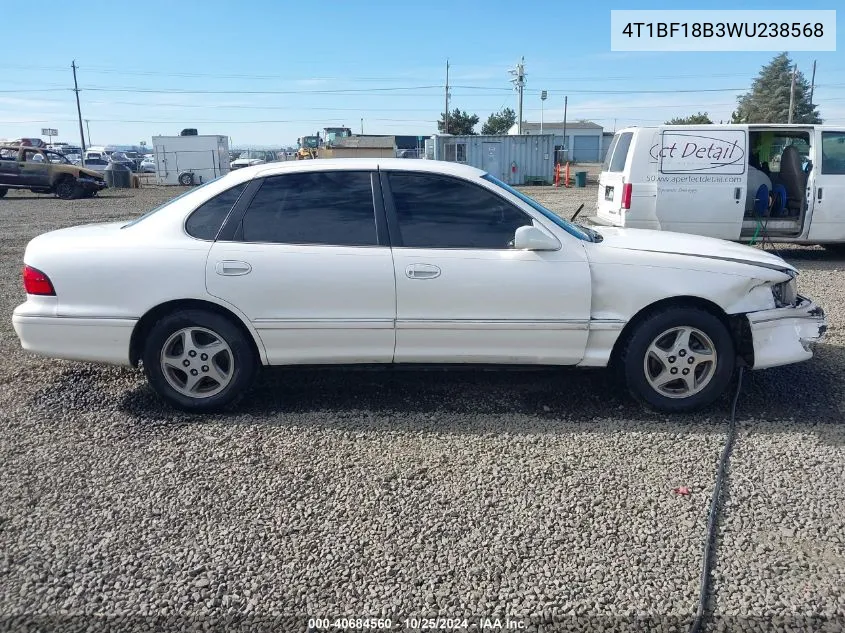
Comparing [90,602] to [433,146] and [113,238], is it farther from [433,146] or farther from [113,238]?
[433,146]

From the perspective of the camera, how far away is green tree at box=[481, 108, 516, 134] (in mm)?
83812

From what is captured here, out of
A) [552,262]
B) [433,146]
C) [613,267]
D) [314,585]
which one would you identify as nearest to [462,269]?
[552,262]

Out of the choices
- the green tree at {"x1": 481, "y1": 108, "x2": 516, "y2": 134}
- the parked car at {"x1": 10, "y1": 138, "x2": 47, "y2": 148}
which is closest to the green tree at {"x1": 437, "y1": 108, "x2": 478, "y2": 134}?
the green tree at {"x1": 481, "y1": 108, "x2": 516, "y2": 134}

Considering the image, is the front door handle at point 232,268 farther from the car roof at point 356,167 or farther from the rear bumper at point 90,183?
the rear bumper at point 90,183

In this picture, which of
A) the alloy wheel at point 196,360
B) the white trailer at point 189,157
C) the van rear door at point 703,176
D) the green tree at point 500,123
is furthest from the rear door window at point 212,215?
the green tree at point 500,123

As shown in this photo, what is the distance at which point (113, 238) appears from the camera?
4266 millimetres

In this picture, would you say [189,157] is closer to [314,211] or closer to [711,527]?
[314,211]

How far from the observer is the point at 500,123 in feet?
278

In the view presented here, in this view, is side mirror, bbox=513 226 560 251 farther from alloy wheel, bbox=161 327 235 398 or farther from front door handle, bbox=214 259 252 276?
alloy wheel, bbox=161 327 235 398

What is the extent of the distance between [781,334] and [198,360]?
364cm

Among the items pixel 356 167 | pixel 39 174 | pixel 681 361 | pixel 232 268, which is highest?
pixel 39 174

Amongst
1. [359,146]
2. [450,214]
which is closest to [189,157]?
[359,146]

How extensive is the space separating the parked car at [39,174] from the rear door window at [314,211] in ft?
76.1

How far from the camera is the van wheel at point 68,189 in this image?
24078 mm
